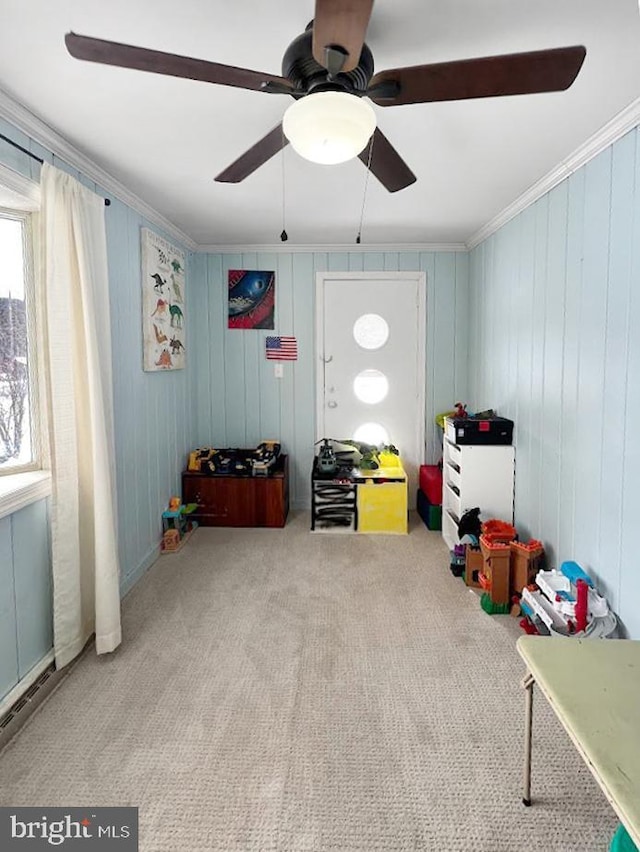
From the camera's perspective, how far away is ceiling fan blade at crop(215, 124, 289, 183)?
5.42 ft

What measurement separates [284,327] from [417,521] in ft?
6.75

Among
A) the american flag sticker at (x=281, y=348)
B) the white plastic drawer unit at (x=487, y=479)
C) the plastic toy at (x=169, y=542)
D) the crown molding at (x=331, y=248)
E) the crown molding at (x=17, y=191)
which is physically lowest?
the plastic toy at (x=169, y=542)

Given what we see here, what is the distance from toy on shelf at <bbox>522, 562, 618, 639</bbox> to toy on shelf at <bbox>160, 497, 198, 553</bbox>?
2377 mm

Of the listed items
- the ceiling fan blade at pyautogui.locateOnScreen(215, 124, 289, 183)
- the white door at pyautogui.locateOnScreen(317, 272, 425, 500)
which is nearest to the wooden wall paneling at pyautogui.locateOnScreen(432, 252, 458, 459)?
the white door at pyautogui.locateOnScreen(317, 272, 425, 500)

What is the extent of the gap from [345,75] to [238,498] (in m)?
3.18

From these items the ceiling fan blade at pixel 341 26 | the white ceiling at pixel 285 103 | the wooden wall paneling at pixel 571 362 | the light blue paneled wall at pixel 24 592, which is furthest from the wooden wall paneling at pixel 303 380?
the ceiling fan blade at pixel 341 26

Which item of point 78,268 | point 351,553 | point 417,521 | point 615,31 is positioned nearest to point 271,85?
point 615,31

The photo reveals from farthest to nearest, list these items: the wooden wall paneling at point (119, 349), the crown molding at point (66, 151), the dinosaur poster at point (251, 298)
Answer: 1. the dinosaur poster at point (251, 298)
2. the wooden wall paneling at point (119, 349)
3. the crown molding at point (66, 151)

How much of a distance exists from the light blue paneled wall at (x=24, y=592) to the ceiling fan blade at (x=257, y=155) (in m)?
1.59

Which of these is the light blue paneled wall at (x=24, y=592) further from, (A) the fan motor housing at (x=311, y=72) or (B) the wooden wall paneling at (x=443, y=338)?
(B) the wooden wall paneling at (x=443, y=338)

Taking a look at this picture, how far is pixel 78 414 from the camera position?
2281 millimetres

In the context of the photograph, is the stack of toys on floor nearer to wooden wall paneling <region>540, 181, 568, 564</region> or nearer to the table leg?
wooden wall paneling <region>540, 181, 568, 564</region>

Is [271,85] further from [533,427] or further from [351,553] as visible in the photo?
[351,553]

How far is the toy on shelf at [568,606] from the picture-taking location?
2078 mm
